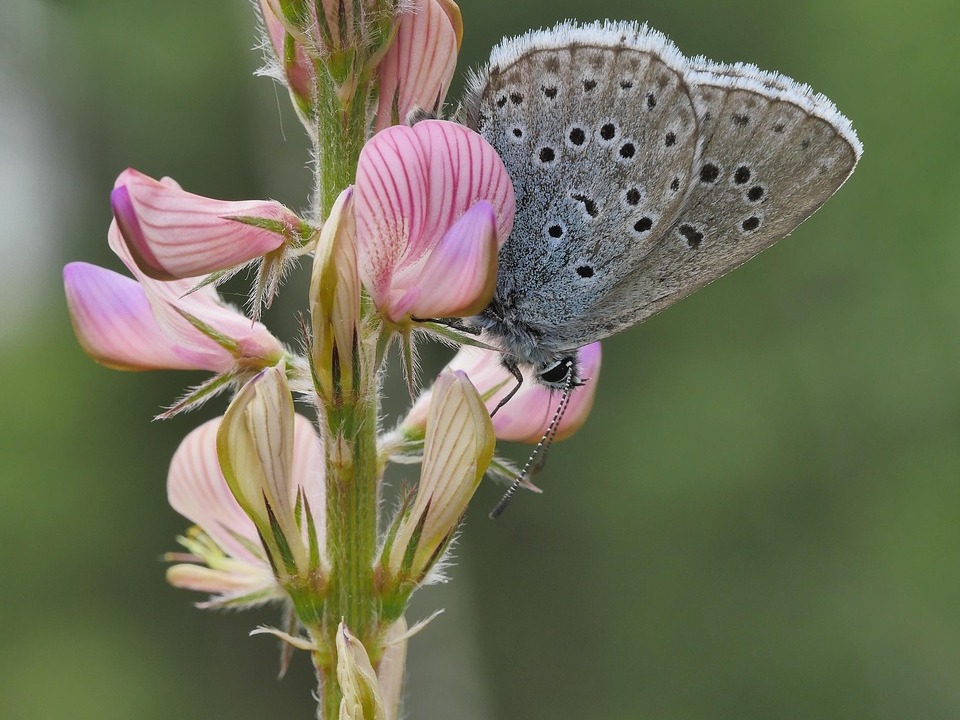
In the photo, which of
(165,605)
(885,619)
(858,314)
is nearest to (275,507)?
(885,619)

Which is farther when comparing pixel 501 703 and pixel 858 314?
pixel 501 703

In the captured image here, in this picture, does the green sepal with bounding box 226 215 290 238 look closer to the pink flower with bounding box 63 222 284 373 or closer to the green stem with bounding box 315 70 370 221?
the green stem with bounding box 315 70 370 221

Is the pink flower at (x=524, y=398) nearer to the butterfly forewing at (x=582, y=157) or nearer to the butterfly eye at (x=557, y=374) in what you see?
the butterfly eye at (x=557, y=374)

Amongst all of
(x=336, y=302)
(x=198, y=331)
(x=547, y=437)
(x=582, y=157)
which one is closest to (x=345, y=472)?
(x=336, y=302)

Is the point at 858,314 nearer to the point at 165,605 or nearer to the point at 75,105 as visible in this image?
the point at 165,605

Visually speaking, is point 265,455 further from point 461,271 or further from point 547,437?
point 547,437

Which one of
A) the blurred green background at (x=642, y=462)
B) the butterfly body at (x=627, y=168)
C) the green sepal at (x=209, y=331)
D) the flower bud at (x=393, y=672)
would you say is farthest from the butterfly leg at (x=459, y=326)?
the blurred green background at (x=642, y=462)

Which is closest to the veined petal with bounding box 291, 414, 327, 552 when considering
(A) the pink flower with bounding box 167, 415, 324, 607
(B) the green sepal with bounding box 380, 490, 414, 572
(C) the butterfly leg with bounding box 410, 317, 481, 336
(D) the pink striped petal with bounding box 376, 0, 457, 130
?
(A) the pink flower with bounding box 167, 415, 324, 607
